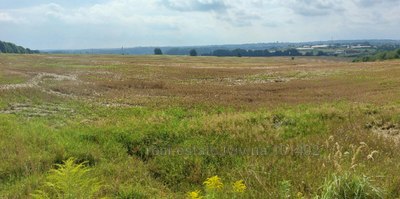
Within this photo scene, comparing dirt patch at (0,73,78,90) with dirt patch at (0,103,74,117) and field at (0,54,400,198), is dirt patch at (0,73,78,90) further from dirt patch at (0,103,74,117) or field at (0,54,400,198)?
field at (0,54,400,198)

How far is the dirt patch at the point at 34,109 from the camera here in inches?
669

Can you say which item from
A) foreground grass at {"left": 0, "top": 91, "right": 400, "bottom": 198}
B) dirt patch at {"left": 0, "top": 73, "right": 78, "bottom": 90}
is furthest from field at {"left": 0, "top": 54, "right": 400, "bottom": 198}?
dirt patch at {"left": 0, "top": 73, "right": 78, "bottom": 90}

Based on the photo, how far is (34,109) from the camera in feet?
60.2

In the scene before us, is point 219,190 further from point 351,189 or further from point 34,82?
point 34,82

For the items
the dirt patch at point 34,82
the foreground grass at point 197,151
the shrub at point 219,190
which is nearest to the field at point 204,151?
the foreground grass at point 197,151

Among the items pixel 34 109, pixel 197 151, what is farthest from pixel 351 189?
pixel 34 109

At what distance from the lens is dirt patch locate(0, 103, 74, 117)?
16984mm

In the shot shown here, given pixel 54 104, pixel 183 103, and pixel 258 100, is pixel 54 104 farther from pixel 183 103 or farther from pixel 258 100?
pixel 258 100

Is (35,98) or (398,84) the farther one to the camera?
(398,84)

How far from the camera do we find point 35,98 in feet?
74.8

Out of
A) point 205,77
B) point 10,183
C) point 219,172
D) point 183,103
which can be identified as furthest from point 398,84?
point 10,183

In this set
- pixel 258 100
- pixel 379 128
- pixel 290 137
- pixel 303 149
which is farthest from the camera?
pixel 258 100

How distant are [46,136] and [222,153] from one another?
5.47 meters

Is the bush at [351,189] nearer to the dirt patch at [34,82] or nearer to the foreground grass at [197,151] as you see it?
the foreground grass at [197,151]
